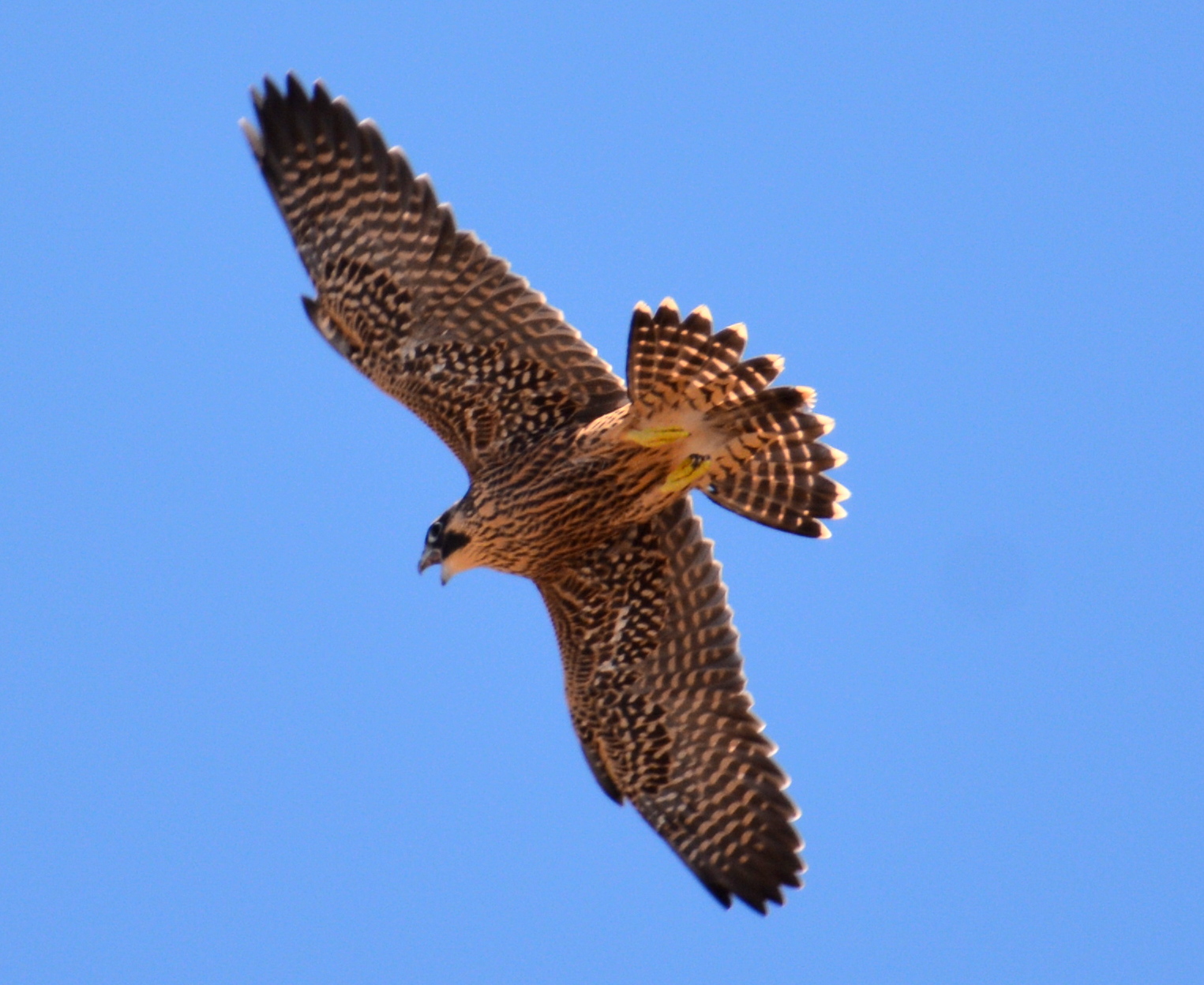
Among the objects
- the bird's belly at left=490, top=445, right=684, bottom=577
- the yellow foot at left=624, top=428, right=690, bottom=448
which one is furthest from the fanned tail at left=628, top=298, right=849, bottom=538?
the bird's belly at left=490, top=445, right=684, bottom=577

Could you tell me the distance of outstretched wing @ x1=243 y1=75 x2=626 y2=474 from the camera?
9.11 meters

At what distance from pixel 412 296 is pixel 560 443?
1.03 metres

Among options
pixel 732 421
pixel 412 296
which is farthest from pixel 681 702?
pixel 412 296

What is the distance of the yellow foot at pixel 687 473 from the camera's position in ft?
29.6

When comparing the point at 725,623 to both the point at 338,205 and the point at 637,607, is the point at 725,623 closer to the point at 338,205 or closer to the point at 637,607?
the point at 637,607

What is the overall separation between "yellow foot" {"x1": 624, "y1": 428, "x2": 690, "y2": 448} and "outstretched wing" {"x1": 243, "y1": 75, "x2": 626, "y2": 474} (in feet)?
1.37

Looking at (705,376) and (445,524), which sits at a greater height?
(705,376)

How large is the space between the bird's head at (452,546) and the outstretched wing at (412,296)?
0.38 m

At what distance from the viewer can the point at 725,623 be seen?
9711 millimetres

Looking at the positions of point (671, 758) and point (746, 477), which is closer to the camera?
point (746, 477)

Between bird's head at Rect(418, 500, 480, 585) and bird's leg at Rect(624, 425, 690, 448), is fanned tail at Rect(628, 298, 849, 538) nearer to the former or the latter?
bird's leg at Rect(624, 425, 690, 448)

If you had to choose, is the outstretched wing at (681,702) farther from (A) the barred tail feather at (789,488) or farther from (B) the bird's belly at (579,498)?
(A) the barred tail feather at (789,488)

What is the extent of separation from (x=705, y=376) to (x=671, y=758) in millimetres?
2330

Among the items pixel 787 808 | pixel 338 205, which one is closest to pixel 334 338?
pixel 338 205
